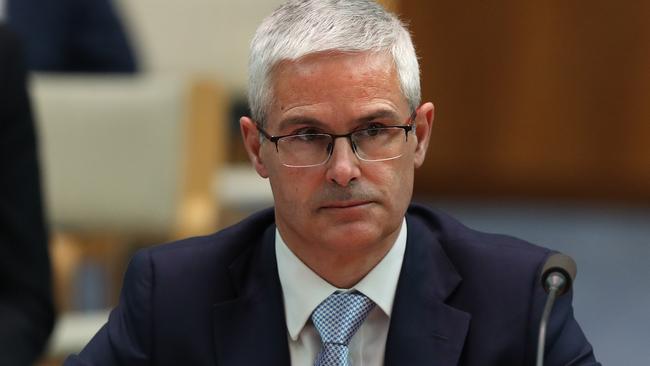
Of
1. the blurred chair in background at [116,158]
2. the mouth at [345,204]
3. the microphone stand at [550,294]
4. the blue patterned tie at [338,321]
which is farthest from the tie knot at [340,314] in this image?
the blurred chair in background at [116,158]

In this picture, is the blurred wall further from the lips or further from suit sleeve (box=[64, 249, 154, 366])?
the lips

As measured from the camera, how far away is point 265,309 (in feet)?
6.59

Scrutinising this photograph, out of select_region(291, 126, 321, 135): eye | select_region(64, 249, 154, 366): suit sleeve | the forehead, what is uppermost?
the forehead

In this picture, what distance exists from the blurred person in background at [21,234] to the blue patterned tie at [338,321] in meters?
1.12

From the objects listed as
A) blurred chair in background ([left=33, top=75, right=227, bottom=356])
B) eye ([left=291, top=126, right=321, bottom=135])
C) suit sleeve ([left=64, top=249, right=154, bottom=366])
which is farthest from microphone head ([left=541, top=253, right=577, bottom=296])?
blurred chair in background ([left=33, top=75, right=227, bottom=356])

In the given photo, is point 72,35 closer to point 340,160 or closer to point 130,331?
point 130,331

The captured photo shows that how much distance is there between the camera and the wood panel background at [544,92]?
676cm

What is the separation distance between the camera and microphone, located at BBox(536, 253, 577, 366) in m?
1.81

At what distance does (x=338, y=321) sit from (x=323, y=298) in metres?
0.04

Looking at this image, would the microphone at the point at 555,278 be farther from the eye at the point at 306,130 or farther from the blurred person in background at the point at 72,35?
the blurred person in background at the point at 72,35

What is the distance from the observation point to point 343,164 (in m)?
1.80

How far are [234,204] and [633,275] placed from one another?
2284mm

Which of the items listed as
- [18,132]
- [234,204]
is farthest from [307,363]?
[234,204]

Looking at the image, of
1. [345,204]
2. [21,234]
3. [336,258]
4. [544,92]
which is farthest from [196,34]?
[345,204]
